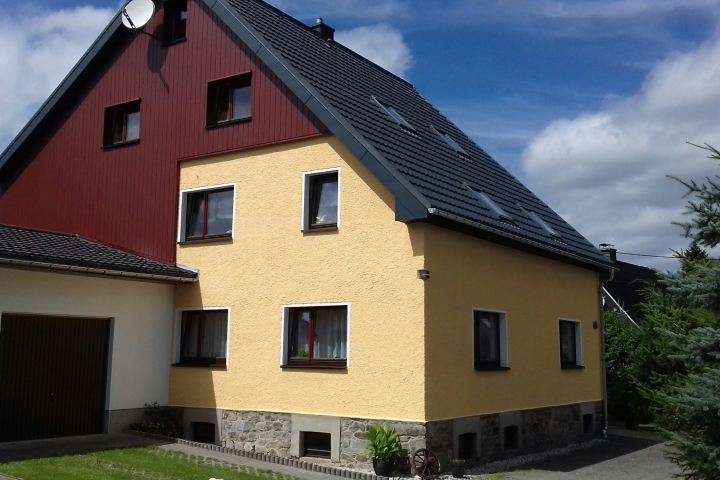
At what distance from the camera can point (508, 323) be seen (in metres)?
14.6

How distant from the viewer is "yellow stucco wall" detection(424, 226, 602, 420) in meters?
12.5

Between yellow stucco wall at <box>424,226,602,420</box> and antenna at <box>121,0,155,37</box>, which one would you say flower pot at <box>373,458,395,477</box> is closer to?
yellow stucco wall at <box>424,226,602,420</box>

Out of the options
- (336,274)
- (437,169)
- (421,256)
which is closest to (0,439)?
(336,274)

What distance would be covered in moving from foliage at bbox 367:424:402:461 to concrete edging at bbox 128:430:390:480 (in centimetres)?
33

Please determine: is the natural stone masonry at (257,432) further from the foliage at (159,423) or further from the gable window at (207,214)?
the gable window at (207,214)

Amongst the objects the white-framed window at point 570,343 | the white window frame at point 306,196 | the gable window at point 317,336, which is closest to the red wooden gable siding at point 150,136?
the white window frame at point 306,196

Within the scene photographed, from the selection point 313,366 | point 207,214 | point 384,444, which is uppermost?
point 207,214

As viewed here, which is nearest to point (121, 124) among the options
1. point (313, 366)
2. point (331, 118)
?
point (331, 118)

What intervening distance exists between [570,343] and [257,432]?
25.9ft

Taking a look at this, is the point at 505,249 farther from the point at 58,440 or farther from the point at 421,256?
the point at 58,440

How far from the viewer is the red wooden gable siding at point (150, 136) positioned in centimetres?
1462

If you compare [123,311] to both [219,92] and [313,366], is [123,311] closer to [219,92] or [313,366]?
[313,366]

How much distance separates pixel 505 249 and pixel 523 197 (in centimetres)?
436

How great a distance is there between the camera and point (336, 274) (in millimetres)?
13164
